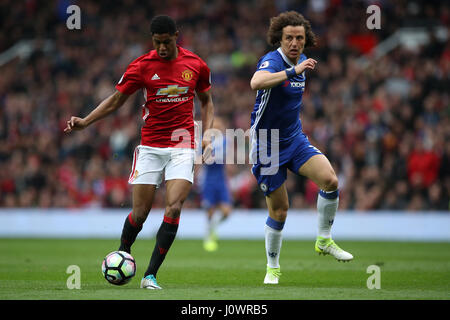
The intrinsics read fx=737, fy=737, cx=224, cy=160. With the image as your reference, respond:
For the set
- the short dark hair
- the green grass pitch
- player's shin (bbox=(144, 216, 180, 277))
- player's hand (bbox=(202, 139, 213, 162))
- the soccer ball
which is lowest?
the green grass pitch

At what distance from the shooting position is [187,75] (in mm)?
8016

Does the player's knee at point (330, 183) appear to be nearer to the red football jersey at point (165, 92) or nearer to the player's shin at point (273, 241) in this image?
the player's shin at point (273, 241)

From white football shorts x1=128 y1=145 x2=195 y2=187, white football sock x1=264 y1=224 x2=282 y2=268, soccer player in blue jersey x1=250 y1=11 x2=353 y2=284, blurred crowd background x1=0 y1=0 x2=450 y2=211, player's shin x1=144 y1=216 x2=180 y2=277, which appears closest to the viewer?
player's shin x1=144 y1=216 x2=180 y2=277

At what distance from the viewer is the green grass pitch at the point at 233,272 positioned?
7031 millimetres

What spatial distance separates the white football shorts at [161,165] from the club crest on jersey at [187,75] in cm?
77

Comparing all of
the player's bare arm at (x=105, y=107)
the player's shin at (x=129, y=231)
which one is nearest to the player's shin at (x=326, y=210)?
the player's shin at (x=129, y=231)

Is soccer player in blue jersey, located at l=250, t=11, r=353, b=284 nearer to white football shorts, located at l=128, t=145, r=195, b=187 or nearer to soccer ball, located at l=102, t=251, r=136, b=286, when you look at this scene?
white football shorts, located at l=128, t=145, r=195, b=187

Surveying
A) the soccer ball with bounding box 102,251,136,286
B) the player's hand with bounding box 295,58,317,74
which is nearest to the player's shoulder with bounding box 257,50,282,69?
the player's hand with bounding box 295,58,317,74

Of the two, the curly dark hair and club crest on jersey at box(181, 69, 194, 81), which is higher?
the curly dark hair

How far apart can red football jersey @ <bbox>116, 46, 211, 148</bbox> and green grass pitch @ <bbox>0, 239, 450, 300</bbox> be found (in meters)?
1.62

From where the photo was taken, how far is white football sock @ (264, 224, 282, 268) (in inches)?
338
